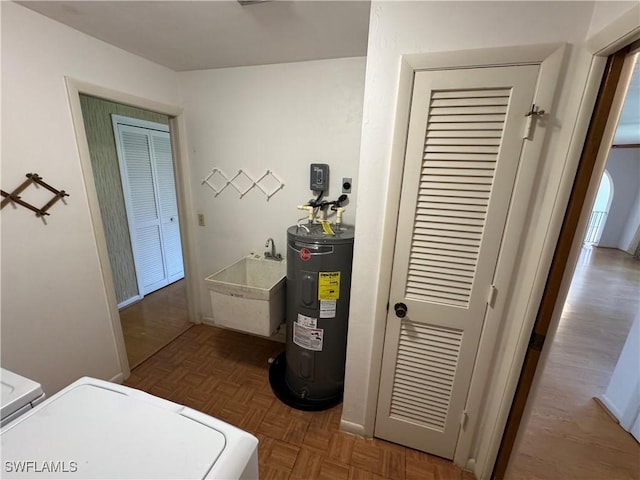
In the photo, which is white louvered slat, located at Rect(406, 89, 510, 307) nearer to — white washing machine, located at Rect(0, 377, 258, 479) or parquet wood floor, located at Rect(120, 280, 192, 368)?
white washing machine, located at Rect(0, 377, 258, 479)

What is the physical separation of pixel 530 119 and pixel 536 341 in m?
0.90

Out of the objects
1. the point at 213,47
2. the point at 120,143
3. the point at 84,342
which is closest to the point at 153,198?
the point at 120,143

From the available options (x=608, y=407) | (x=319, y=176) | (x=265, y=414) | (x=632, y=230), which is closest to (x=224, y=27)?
(x=319, y=176)

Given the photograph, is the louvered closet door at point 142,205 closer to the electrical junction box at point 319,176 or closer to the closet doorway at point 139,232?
the closet doorway at point 139,232

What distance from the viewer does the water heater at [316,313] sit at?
1505mm

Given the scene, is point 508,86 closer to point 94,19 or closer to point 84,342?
point 94,19

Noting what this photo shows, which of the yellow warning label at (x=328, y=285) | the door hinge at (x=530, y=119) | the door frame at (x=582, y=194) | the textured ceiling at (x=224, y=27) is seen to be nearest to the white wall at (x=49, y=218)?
the textured ceiling at (x=224, y=27)

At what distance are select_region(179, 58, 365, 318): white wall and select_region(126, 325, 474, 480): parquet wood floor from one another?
87 centimetres

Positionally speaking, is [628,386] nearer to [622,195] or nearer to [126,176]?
[126,176]

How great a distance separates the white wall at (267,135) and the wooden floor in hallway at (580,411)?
1823mm

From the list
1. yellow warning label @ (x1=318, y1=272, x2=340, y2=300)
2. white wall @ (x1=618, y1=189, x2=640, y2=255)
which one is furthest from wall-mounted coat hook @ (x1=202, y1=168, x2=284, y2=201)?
white wall @ (x1=618, y1=189, x2=640, y2=255)

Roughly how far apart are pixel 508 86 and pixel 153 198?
353 cm

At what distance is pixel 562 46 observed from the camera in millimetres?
905

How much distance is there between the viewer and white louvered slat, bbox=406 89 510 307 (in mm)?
1036
